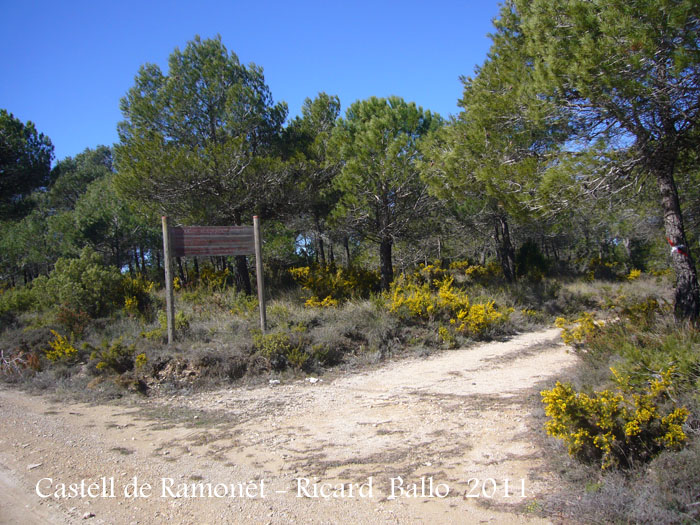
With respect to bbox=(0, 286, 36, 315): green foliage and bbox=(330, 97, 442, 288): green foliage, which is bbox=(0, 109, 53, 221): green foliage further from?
bbox=(330, 97, 442, 288): green foliage

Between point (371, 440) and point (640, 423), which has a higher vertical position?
point (640, 423)

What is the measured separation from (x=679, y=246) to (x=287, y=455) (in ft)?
21.5

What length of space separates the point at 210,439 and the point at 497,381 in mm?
4270

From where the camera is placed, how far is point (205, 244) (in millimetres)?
9758

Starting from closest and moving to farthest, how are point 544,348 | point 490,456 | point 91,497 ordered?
point 91,497, point 490,456, point 544,348

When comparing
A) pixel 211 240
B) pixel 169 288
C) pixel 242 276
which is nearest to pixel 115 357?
pixel 169 288

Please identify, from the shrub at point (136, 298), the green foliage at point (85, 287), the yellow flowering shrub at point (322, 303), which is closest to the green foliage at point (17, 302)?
the green foliage at point (85, 287)

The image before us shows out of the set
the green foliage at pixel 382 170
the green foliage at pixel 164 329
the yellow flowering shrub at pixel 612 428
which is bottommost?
the yellow flowering shrub at pixel 612 428

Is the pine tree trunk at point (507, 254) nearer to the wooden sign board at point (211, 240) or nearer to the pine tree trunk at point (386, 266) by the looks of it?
the pine tree trunk at point (386, 266)

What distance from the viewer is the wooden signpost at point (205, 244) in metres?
9.36

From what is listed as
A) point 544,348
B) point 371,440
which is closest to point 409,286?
point 544,348

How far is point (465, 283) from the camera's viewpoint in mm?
17656

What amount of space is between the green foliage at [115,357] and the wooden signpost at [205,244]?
0.78 meters

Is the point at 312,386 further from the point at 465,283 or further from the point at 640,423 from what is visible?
the point at 465,283
